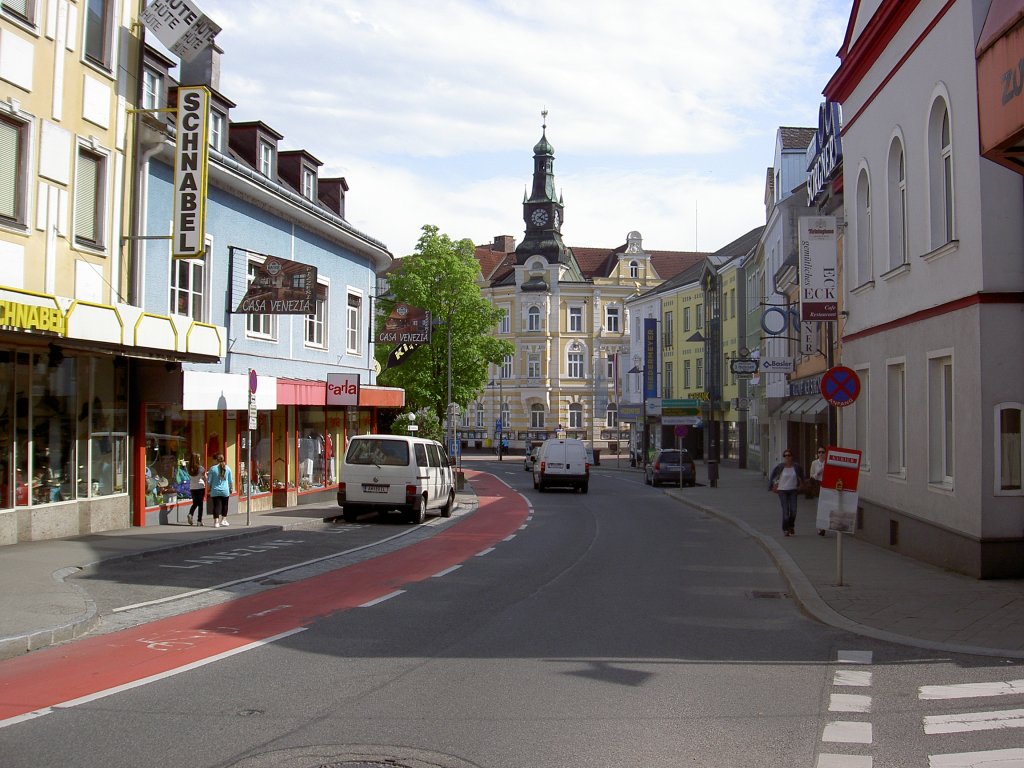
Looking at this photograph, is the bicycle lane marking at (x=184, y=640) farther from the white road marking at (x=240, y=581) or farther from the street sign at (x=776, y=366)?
the street sign at (x=776, y=366)

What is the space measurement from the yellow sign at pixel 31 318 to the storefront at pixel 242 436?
546cm

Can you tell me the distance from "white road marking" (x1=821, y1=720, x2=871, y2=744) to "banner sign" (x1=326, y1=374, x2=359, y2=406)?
2203 centimetres

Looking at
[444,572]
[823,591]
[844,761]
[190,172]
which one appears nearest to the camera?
[844,761]

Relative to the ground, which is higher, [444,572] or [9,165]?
[9,165]

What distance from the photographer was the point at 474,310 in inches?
1702

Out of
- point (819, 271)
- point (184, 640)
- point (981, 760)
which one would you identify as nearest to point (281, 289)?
point (819, 271)

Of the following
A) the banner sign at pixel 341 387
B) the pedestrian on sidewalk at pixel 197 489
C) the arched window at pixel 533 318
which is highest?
the arched window at pixel 533 318

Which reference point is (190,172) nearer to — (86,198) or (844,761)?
(86,198)

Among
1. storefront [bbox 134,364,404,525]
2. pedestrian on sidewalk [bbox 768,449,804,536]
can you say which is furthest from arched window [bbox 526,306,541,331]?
pedestrian on sidewalk [bbox 768,449,804,536]

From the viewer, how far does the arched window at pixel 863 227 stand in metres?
18.9

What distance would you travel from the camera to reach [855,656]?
28.3ft

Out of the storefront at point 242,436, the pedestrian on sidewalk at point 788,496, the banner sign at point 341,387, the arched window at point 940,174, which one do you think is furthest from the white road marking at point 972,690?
the banner sign at point 341,387

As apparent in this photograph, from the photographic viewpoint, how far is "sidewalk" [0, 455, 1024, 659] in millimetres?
9172

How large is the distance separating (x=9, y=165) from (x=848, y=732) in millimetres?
14288
